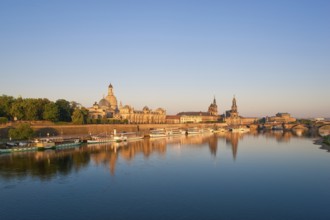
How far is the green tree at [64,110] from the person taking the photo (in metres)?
68.7

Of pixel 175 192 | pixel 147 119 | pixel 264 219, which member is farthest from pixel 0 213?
pixel 147 119

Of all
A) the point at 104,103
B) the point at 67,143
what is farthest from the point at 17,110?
the point at 104,103

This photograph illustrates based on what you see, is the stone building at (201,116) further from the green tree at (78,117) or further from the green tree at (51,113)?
the green tree at (51,113)

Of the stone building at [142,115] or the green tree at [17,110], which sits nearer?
the green tree at [17,110]

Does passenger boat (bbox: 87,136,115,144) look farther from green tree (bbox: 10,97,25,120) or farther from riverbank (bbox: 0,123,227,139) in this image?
green tree (bbox: 10,97,25,120)

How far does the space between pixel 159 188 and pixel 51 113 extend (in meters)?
42.7

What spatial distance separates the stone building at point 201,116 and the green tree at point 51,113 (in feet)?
267

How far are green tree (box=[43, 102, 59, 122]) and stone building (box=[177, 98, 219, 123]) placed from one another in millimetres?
81479

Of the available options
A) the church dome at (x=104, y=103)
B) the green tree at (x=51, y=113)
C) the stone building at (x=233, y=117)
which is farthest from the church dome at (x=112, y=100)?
the stone building at (x=233, y=117)

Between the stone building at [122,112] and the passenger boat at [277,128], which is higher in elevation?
the stone building at [122,112]

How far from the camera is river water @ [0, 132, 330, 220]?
18.8m

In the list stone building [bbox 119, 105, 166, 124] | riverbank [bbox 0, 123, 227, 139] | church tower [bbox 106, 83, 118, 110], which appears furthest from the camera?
church tower [bbox 106, 83, 118, 110]

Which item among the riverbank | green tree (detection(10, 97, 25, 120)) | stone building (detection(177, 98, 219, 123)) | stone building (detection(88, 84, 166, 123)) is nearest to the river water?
the riverbank

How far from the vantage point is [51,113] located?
61.2 metres
